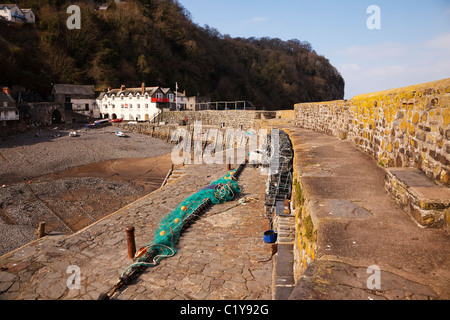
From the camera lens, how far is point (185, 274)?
6.36 metres

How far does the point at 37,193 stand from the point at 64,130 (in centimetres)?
2418

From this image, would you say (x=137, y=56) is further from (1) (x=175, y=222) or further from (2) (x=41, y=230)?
(1) (x=175, y=222)

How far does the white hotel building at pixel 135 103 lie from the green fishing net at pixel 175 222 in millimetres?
38485

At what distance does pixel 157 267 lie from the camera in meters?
6.80

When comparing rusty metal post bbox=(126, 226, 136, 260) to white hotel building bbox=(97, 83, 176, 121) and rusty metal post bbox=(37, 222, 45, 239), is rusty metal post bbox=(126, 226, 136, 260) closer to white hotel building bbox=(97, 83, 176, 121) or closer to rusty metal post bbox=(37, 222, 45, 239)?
rusty metal post bbox=(37, 222, 45, 239)

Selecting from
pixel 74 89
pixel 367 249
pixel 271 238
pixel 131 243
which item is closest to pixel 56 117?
pixel 74 89

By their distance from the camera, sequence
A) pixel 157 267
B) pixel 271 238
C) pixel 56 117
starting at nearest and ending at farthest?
pixel 157 267 < pixel 271 238 < pixel 56 117

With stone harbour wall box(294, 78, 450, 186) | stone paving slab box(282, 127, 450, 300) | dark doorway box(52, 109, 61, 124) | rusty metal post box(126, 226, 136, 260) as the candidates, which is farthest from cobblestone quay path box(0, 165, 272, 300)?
dark doorway box(52, 109, 61, 124)

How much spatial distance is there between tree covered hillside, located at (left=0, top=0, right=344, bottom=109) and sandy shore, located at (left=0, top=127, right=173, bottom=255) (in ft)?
78.0

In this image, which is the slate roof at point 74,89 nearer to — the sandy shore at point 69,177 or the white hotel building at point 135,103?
the white hotel building at point 135,103

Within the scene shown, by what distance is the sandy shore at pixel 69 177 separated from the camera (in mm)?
15062

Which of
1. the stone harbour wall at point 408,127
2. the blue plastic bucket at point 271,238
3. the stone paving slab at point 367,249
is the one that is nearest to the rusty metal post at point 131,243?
the blue plastic bucket at point 271,238

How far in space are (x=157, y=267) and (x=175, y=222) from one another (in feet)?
7.52
